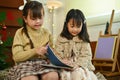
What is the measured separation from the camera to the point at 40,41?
1676mm

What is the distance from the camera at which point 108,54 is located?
9.12 ft

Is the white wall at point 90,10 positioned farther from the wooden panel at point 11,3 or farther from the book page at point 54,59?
the book page at point 54,59

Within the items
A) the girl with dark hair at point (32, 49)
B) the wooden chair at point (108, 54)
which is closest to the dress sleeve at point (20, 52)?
the girl with dark hair at point (32, 49)

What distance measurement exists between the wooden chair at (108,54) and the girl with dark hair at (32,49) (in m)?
1.20

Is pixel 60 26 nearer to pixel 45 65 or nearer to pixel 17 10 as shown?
pixel 17 10

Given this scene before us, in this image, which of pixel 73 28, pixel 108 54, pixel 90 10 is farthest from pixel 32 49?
pixel 90 10

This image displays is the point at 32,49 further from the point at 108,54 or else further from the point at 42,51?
the point at 108,54

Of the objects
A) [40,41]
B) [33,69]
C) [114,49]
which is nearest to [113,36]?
[114,49]

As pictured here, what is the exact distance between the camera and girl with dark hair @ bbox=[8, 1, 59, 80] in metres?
1.46

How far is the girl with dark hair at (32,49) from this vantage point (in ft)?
4.80

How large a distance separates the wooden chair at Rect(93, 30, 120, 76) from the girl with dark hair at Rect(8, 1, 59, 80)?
1205 millimetres

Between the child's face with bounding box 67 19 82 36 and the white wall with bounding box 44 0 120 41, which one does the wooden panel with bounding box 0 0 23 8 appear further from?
the child's face with bounding box 67 19 82 36

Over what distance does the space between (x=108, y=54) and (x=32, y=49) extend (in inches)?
56.5

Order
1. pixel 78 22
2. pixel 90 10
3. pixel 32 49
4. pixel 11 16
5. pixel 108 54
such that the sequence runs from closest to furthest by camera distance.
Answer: pixel 32 49
pixel 78 22
pixel 108 54
pixel 11 16
pixel 90 10
